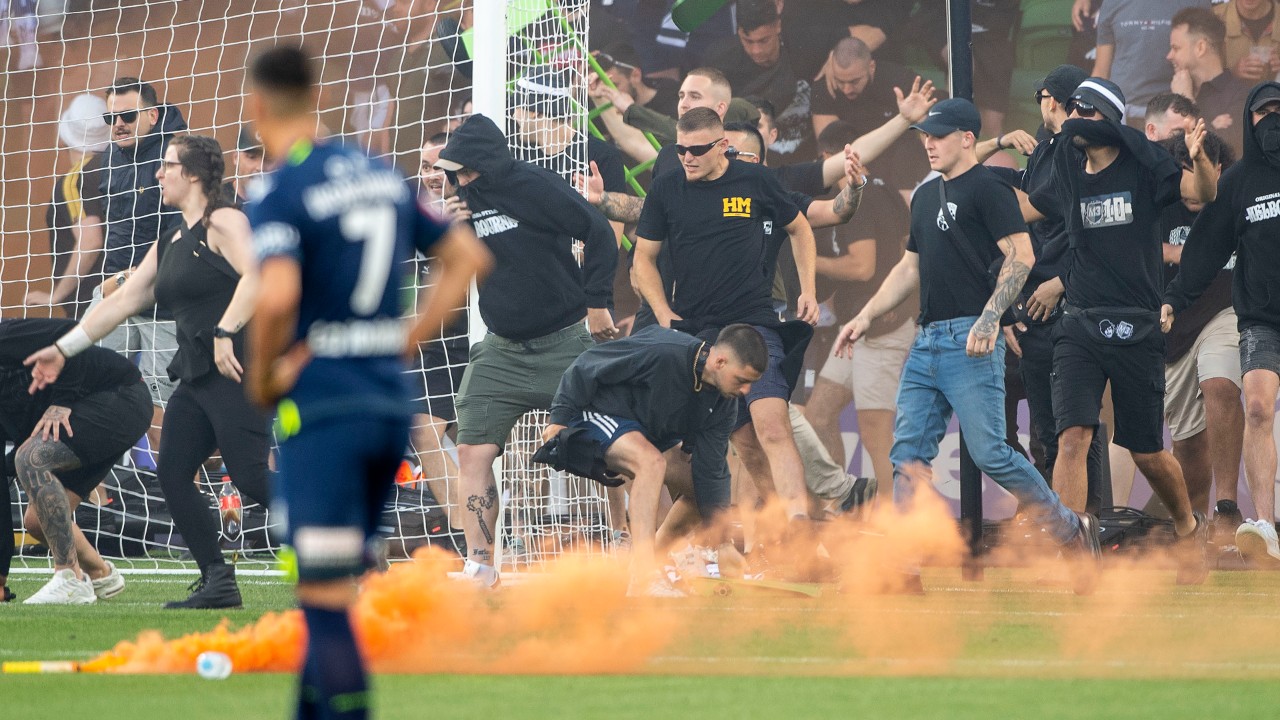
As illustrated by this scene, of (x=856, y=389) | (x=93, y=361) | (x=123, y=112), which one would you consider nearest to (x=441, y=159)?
(x=93, y=361)

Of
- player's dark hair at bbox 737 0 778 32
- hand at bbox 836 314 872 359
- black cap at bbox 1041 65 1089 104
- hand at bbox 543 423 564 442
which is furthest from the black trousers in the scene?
hand at bbox 543 423 564 442

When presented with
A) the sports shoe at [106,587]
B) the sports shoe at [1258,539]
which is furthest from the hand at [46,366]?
the sports shoe at [1258,539]

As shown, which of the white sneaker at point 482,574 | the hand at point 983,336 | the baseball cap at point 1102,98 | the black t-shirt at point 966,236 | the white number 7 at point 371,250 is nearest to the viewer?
the white number 7 at point 371,250

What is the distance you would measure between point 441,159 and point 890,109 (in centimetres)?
385

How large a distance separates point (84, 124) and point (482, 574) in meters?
5.82

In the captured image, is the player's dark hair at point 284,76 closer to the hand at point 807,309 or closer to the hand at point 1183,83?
the hand at point 807,309

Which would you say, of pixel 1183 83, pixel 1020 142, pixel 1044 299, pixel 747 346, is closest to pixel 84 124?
pixel 747 346

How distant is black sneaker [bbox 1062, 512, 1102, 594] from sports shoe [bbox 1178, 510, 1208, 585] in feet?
3.13

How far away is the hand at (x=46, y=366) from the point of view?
830 centimetres

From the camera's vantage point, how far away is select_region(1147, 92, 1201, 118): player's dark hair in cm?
1085

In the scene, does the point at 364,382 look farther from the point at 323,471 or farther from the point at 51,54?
the point at 51,54

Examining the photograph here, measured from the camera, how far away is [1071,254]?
9844 millimetres

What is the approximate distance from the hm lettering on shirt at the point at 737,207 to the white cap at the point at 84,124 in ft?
17.3

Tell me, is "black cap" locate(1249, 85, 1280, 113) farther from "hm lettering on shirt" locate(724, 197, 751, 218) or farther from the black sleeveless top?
the black sleeveless top
